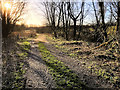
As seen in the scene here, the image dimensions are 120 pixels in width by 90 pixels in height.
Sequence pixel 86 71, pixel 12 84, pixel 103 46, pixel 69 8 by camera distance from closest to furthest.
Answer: pixel 12 84
pixel 86 71
pixel 103 46
pixel 69 8

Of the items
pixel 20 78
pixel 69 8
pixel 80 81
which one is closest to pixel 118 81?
pixel 80 81

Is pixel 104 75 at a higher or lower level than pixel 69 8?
lower

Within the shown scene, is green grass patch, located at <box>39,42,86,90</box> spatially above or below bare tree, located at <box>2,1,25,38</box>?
below

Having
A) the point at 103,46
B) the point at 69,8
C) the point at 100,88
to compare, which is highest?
the point at 69,8

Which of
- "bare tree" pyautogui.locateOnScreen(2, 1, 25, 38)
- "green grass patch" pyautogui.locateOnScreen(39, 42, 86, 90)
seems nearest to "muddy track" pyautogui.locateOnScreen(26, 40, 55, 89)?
"green grass patch" pyautogui.locateOnScreen(39, 42, 86, 90)

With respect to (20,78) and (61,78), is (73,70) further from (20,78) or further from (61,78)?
(20,78)

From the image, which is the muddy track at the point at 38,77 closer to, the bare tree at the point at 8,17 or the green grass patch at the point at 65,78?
the green grass patch at the point at 65,78

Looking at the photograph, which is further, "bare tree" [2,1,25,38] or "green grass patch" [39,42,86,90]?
"bare tree" [2,1,25,38]

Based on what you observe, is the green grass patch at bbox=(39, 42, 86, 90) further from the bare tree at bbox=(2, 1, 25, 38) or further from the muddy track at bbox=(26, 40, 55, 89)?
the bare tree at bbox=(2, 1, 25, 38)

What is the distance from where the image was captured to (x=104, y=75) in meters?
5.84

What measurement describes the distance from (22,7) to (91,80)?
732 inches

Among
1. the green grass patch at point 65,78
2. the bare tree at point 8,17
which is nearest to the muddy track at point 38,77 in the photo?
the green grass patch at point 65,78

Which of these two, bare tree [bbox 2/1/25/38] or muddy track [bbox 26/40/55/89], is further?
bare tree [bbox 2/1/25/38]

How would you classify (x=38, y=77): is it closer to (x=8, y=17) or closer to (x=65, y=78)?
(x=65, y=78)
